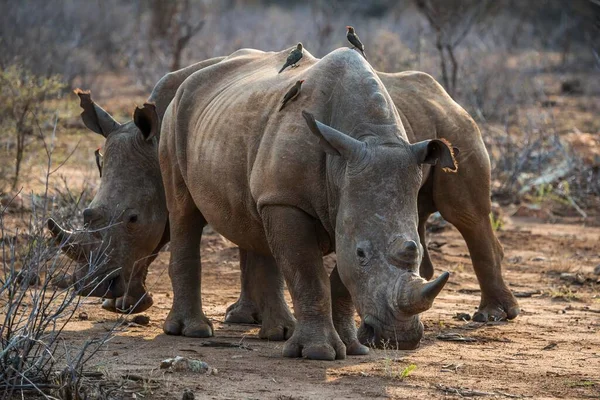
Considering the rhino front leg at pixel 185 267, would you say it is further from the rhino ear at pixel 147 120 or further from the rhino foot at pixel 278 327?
the rhino ear at pixel 147 120

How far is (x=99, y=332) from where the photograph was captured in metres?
7.65

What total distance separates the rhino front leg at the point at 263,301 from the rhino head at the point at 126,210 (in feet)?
2.08

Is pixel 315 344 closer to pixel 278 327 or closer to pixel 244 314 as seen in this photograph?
pixel 278 327

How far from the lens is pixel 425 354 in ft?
22.6

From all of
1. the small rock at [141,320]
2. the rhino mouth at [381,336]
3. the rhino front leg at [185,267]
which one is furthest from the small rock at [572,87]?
the rhino mouth at [381,336]

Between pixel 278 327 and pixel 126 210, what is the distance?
1.38 metres

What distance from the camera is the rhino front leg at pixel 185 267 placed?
776 centimetres

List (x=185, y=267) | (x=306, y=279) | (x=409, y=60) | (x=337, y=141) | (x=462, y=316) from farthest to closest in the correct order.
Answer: (x=409, y=60)
(x=462, y=316)
(x=185, y=267)
(x=306, y=279)
(x=337, y=141)

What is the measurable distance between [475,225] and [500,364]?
5.08 feet

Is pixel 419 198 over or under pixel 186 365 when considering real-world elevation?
over

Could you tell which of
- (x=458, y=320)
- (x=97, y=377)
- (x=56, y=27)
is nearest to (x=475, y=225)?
(x=458, y=320)

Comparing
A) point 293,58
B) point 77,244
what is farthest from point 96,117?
point 293,58

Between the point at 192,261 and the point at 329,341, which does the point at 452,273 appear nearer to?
the point at 192,261

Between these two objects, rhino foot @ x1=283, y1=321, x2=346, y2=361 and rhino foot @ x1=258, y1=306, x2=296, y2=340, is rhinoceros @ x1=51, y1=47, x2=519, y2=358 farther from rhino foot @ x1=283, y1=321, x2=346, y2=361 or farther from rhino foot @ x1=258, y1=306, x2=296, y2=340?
rhino foot @ x1=283, y1=321, x2=346, y2=361
